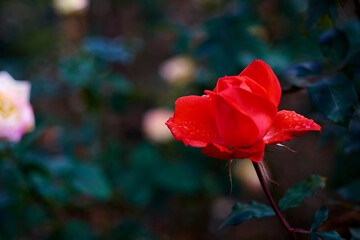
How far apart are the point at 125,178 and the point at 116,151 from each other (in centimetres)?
16

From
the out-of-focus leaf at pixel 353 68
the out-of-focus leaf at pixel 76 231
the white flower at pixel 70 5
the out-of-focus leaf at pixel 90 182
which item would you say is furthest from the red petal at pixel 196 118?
the white flower at pixel 70 5

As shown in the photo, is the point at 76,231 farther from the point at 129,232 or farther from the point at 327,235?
the point at 327,235

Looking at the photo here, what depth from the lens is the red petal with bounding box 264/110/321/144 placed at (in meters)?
0.38

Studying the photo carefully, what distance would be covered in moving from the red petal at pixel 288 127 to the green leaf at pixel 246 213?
4.9 inches

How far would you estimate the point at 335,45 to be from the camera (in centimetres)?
55

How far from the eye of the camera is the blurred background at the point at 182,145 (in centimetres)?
57

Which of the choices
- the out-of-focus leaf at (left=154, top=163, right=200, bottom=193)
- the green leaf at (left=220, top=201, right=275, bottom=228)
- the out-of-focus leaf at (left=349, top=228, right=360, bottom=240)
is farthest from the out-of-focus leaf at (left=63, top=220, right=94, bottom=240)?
the out-of-focus leaf at (left=349, top=228, right=360, bottom=240)

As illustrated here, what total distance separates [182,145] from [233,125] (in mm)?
1103

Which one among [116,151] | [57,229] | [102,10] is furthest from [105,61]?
[102,10]

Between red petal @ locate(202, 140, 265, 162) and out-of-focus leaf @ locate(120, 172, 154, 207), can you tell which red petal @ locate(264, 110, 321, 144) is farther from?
out-of-focus leaf @ locate(120, 172, 154, 207)

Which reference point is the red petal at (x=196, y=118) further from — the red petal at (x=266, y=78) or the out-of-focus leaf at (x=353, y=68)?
the out-of-focus leaf at (x=353, y=68)

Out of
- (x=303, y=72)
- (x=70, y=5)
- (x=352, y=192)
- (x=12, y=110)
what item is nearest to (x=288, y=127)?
(x=303, y=72)

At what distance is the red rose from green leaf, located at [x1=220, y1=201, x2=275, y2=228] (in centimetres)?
12

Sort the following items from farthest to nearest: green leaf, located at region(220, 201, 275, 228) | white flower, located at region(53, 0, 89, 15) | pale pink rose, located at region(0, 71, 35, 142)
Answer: white flower, located at region(53, 0, 89, 15), pale pink rose, located at region(0, 71, 35, 142), green leaf, located at region(220, 201, 275, 228)
